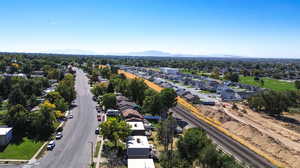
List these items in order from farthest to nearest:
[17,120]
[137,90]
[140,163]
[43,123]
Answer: [137,90] → [43,123] → [17,120] → [140,163]

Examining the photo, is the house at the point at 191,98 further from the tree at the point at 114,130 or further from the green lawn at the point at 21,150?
the green lawn at the point at 21,150

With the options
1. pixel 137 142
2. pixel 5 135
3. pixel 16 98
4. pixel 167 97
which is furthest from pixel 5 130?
pixel 167 97

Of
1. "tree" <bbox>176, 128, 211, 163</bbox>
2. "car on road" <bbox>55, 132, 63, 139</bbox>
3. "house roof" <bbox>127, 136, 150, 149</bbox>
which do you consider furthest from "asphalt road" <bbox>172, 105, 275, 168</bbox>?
"car on road" <bbox>55, 132, 63, 139</bbox>

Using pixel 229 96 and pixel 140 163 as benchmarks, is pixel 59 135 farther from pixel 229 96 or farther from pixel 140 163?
pixel 229 96

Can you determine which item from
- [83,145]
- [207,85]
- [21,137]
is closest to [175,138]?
[83,145]

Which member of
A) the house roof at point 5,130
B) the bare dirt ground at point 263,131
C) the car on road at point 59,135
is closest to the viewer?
the house roof at point 5,130

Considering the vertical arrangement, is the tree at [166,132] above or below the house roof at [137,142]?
above

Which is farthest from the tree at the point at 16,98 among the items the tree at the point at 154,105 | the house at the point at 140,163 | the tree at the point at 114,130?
the house at the point at 140,163
